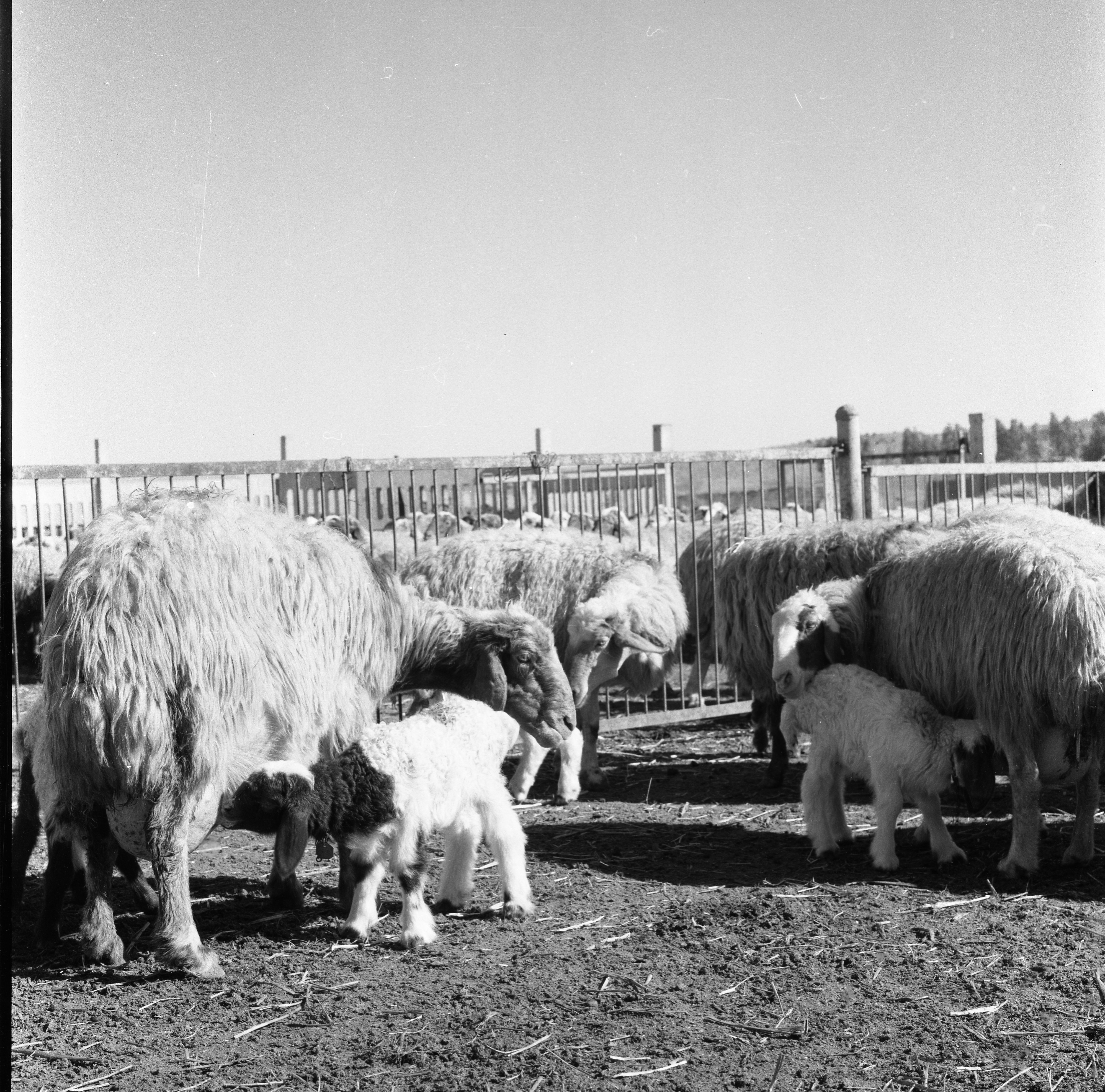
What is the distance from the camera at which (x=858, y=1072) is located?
3258mm

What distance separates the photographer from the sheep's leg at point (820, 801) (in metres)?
5.63

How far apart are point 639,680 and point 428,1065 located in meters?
4.77

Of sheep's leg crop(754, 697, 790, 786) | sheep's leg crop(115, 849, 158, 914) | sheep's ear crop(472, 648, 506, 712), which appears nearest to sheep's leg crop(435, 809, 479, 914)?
sheep's ear crop(472, 648, 506, 712)

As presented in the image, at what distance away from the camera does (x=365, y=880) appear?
450 cm

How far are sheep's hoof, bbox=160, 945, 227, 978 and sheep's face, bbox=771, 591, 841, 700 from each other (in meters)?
3.18

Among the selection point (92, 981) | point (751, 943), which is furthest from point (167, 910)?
point (751, 943)

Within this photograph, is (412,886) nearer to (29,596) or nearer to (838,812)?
(838,812)

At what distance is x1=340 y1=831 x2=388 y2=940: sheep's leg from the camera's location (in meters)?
4.38

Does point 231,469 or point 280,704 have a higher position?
point 231,469

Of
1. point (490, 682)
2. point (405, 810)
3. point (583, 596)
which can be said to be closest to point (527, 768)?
point (583, 596)

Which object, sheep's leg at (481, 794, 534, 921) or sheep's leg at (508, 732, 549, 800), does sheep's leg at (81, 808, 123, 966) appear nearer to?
sheep's leg at (481, 794, 534, 921)

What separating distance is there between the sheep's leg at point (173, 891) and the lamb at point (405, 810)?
23cm

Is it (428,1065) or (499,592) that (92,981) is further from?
(499,592)

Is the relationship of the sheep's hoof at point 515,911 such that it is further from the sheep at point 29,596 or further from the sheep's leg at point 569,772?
the sheep at point 29,596
